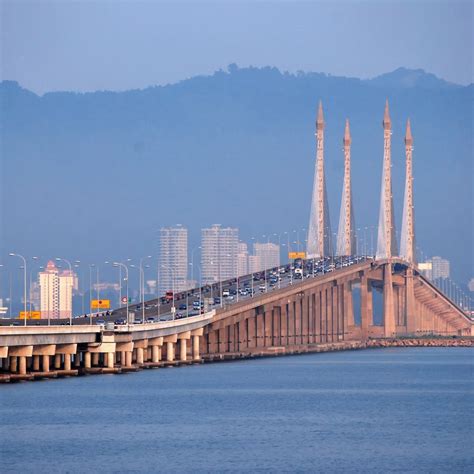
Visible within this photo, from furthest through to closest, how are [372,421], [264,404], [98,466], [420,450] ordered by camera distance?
[264,404] → [372,421] → [420,450] → [98,466]

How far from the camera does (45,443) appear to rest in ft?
269

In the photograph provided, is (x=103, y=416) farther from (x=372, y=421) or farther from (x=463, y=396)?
(x=463, y=396)

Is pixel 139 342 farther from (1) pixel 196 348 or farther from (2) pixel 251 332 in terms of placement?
(2) pixel 251 332

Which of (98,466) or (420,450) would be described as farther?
(420,450)

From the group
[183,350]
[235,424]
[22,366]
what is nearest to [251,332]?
[183,350]

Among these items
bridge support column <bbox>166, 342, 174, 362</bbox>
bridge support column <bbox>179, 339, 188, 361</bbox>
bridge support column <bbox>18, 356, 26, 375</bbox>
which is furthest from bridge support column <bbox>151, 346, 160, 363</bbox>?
bridge support column <bbox>18, 356, 26, 375</bbox>

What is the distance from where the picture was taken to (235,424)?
92.2 meters

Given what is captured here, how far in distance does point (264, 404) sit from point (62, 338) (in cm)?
1773

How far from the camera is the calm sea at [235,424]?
75812mm

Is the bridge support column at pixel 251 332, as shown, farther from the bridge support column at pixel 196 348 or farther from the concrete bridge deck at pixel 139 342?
the bridge support column at pixel 196 348

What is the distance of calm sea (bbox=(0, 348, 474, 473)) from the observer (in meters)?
75.8

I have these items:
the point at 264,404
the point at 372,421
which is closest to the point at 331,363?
the point at 264,404

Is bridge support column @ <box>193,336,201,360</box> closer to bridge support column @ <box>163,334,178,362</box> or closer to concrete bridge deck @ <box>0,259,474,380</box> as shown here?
concrete bridge deck @ <box>0,259,474,380</box>

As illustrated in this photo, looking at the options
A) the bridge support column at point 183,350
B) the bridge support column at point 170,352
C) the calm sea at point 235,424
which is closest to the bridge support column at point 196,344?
the bridge support column at point 183,350
